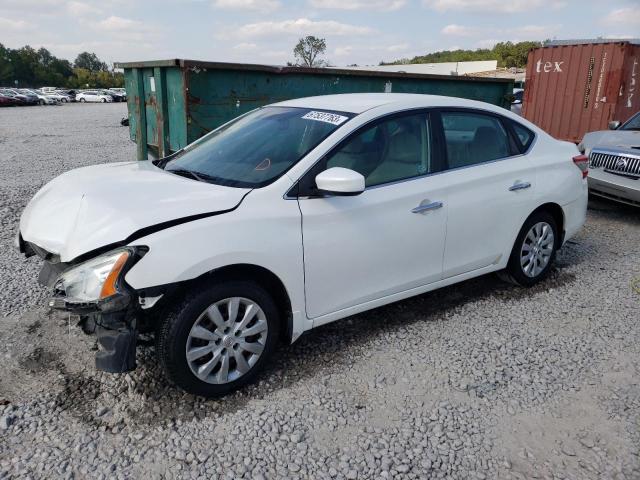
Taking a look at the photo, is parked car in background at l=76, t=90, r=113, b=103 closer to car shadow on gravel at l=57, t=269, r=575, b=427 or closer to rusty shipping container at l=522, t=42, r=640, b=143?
rusty shipping container at l=522, t=42, r=640, b=143

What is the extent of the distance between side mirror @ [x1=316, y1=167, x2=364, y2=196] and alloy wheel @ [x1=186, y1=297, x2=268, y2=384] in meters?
0.79

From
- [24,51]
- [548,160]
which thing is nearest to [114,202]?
[548,160]

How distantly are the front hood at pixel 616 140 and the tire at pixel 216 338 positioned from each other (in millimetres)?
5808

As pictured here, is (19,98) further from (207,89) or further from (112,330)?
(112,330)

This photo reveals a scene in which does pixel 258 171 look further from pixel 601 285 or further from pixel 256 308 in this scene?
pixel 601 285

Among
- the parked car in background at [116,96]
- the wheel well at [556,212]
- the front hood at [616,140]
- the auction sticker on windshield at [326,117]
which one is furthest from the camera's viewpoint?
the parked car in background at [116,96]

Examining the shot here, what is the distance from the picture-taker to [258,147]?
11.8 ft

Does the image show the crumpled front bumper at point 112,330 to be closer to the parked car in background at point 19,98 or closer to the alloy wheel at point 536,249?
the alloy wheel at point 536,249

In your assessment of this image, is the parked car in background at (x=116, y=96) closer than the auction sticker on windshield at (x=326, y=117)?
No

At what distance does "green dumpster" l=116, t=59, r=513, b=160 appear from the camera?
5801 mm

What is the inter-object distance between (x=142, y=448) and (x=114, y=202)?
1319mm

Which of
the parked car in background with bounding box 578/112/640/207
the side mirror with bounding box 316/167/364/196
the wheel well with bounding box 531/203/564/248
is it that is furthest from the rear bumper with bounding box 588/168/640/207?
the side mirror with bounding box 316/167/364/196

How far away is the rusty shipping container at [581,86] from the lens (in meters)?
10.1

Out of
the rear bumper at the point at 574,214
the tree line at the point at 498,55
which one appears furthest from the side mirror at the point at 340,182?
the tree line at the point at 498,55
